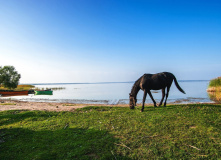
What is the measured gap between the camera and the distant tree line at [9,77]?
4672 centimetres

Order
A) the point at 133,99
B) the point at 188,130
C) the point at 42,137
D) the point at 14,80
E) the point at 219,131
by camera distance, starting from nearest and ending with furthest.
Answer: the point at 219,131 → the point at 188,130 → the point at 42,137 → the point at 133,99 → the point at 14,80

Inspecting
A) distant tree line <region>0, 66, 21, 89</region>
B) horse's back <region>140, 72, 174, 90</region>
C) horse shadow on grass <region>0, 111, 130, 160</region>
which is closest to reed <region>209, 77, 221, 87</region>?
horse's back <region>140, 72, 174, 90</region>

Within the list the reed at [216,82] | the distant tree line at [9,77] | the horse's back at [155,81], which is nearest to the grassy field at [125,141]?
the horse's back at [155,81]

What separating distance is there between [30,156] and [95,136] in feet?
7.11

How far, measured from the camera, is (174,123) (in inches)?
212

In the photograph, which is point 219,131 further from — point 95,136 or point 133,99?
point 133,99

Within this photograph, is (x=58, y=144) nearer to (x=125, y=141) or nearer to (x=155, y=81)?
(x=125, y=141)

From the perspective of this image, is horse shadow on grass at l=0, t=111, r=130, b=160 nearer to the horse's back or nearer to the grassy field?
the grassy field

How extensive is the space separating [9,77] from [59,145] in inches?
2277

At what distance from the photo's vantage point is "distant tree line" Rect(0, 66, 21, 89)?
46.7 m

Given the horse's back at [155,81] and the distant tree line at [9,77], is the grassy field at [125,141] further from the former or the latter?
the distant tree line at [9,77]

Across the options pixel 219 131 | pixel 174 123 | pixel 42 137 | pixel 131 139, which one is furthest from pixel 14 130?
pixel 219 131

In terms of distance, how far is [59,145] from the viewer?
429 centimetres

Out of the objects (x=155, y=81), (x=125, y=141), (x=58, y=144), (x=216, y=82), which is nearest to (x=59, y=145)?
(x=58, y=144)
